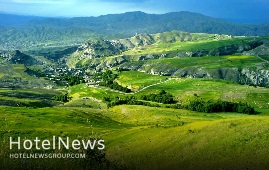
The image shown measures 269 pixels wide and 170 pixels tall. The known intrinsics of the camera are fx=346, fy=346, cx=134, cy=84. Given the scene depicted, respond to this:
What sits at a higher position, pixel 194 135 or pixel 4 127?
pixel 194 135

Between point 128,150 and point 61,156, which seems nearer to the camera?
point 61,156

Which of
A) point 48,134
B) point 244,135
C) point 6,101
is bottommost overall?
point 6,101

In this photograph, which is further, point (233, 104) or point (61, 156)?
point (233, 104)

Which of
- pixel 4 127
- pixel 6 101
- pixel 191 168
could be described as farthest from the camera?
pixel 6 101

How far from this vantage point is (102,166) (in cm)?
3875

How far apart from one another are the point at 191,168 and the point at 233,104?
13509 cm

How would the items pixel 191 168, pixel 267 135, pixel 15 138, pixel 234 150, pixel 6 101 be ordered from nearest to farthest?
pixel 191 168 < pixel 234 150 < pixel 267 135 < pixel 15 138 < pixel 6 101

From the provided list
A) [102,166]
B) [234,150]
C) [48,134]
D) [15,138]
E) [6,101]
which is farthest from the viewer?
[6,101]

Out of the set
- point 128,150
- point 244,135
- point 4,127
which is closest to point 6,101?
point 4,127

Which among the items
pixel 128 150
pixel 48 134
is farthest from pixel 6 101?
pixel 128 150

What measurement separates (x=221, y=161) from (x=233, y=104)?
132m

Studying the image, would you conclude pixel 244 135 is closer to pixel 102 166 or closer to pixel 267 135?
pixel 267 135

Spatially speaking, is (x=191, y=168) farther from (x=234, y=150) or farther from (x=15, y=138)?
(x=15, y=138)

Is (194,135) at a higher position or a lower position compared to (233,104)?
higher
